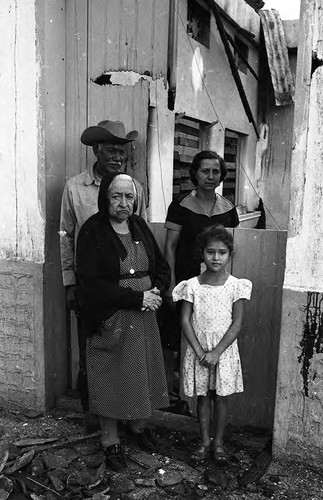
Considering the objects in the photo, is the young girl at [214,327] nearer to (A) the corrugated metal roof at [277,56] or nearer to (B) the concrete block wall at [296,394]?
(B) the concrete block wall at [296,394]

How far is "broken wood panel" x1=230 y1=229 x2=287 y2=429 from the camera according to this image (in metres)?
3.20

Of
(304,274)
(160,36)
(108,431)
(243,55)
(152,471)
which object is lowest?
(152,471)

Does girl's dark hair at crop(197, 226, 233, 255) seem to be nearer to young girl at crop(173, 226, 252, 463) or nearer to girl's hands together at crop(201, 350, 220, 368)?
young girl at crop(173, 226, 252, 463)

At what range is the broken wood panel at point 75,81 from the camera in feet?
11.8

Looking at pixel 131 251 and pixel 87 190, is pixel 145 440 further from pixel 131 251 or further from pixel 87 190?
pixel 87 190

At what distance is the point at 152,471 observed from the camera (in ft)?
9.52

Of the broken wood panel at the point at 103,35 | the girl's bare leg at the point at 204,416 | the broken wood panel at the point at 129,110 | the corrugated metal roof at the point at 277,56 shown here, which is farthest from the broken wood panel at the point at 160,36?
the corrugated metal roof at the point at 277,56

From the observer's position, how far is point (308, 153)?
276cm

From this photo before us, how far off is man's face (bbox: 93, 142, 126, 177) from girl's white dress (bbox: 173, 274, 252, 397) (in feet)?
3.20

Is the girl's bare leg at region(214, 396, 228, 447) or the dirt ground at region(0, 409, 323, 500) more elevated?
the girl's bare leg at region(214, 396, 228, 447)

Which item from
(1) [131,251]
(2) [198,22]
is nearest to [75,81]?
(1) [131,251]

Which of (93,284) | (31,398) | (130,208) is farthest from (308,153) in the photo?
(31,398)

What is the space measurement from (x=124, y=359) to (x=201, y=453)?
0.75 metres

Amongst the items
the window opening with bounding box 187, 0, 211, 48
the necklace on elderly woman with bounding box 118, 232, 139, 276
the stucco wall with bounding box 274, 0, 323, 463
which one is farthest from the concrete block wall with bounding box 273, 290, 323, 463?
the window opening with bounding box 187, 0, 211, 48
